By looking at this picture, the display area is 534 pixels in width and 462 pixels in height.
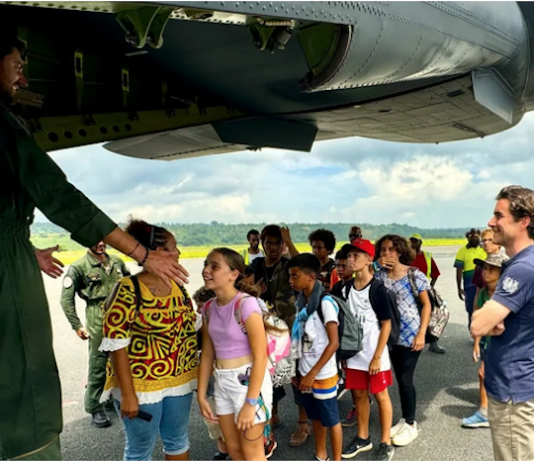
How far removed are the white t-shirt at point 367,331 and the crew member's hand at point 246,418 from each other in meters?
1.29

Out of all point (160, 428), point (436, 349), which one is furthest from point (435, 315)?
point (436, 349)

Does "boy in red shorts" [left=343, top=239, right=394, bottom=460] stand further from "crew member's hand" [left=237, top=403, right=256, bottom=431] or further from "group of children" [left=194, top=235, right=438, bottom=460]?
"crew member's hand" [left=237, top=403, right=256, bottom=431]

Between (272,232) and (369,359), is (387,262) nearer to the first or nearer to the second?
(369,359)

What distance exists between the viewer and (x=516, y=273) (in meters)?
1.96

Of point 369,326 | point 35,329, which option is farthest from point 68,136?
point 369,326

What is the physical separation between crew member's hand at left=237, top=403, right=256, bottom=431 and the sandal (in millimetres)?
1429

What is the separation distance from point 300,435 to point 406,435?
841 mm

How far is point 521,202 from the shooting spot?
2.03 metres

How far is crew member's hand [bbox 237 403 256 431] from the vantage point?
223 cm

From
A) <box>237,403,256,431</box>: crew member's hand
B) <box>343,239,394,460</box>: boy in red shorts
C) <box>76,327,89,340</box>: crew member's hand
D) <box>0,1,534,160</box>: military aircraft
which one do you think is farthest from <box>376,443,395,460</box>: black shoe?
<box>76,327,89,340</box>: crew member's hand

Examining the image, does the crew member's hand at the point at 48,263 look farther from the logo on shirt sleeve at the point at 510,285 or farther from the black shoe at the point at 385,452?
the black shoe at the point at 385,452

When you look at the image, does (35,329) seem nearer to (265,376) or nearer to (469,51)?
(265,376)

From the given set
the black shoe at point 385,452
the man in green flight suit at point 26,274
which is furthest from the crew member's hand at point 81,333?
the black shoe at point 385,452

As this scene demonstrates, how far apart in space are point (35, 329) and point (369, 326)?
2401mm
